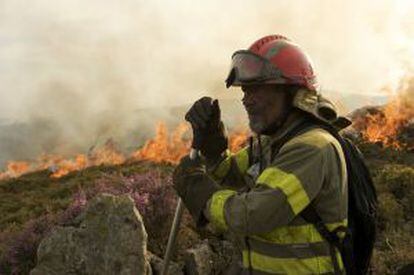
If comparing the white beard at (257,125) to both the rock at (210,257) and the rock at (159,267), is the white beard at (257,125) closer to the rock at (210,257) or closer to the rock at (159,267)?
the rock at (210,257)

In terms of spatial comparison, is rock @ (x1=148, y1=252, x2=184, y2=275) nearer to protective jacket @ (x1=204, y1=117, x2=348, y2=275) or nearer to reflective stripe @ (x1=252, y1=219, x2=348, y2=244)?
protective jacket @ (x1=204, y1=117, x2=348, y2=275)

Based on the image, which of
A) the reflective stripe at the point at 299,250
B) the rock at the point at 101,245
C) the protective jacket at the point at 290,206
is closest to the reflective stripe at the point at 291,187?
the protective jacket at the point at 290,206

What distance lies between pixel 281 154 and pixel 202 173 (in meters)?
0.53

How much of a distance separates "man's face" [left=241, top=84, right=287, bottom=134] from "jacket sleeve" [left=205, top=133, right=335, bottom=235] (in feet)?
1.24

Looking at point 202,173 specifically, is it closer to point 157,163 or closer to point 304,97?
point 304,97

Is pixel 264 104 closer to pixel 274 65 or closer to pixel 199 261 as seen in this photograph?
pixel 274 65

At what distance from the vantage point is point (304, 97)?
379 cm

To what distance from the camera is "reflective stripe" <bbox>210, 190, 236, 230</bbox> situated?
138 inches

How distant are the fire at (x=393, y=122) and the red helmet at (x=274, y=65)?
82.1 feet

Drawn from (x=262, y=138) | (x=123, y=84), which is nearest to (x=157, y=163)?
(x=262, y=138)

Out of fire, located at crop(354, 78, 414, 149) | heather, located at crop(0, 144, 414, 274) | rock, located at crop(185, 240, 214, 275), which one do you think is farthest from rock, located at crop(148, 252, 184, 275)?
fire, located at crop(354, 78, 414, 149)

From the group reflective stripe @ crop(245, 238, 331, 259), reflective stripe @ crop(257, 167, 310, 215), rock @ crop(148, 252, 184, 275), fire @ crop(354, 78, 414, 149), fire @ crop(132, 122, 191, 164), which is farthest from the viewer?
fire @ crop(132, 122, 191, 164)

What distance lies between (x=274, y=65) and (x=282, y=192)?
2.72 feet

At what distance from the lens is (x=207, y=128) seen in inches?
171
